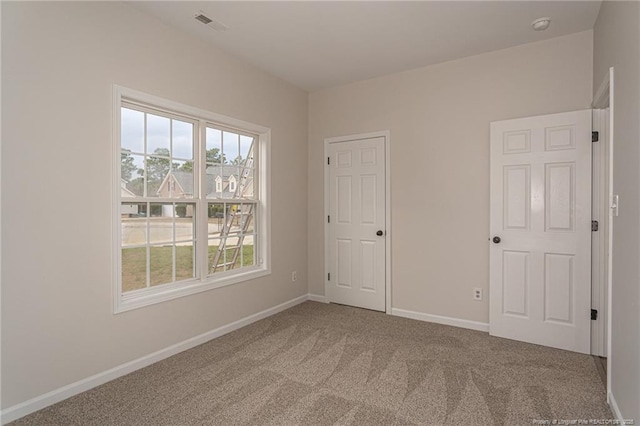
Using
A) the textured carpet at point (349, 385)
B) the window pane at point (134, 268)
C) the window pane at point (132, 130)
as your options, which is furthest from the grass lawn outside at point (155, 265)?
the window pane at point (132, 130)

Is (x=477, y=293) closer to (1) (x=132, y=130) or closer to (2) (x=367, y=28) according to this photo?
(2) (x=367, y=28)

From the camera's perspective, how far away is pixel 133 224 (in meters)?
2.79

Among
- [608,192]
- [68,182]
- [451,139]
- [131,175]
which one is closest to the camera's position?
[68,182]

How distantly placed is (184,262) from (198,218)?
1.40 ft

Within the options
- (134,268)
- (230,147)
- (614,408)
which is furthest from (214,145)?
(614,408)

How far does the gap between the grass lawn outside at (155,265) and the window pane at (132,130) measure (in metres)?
0.83

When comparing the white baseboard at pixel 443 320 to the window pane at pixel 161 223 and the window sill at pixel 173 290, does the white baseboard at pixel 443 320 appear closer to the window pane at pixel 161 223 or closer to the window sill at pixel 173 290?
the window sill at pixel 173 290

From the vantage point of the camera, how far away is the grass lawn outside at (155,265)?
9.07ft

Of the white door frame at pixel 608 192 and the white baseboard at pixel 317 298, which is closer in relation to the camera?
the white door frame at pixel 608 192

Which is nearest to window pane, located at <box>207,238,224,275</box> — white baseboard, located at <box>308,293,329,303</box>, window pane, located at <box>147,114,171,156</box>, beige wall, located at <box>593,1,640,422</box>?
window pane, located at <box>147,114,171,156</box>

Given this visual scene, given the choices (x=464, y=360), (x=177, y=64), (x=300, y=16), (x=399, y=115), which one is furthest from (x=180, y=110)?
(x=464, y=360)

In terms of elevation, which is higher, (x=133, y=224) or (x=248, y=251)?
(x=133, y=224)

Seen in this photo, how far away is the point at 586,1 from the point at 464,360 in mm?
2914

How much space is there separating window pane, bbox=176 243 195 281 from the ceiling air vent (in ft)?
6.34
